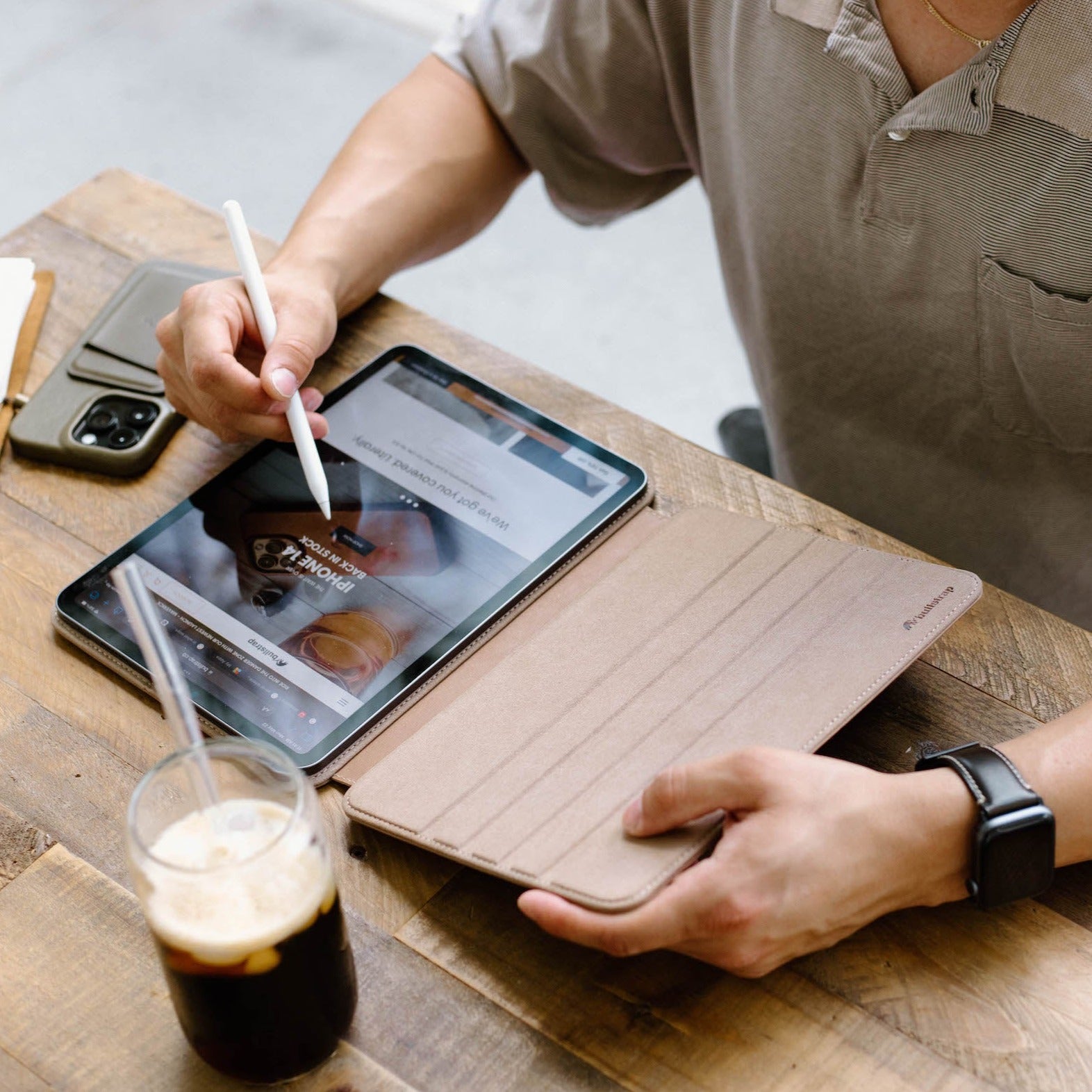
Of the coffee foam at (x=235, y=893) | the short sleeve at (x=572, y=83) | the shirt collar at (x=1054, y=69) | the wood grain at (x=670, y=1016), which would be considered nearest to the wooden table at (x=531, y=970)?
the wood grain at (x=670, y=1016)

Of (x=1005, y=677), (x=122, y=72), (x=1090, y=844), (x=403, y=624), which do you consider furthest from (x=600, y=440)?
(x=122, y=72)

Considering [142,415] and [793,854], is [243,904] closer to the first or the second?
[793,854]

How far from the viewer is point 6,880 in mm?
730

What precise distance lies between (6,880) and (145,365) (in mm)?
457

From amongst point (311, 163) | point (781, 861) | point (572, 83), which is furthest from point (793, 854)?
point (311, 163)

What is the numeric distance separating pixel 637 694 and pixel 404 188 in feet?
1.88

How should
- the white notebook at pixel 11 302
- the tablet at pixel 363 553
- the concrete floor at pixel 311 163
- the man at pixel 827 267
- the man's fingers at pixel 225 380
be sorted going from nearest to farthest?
the man at pixel 827 267 → the tablet at pixel 363 553 → the man's fingers at pixel 225 380 → the white notebook at pixel 11 302 → the concrete floor at pixel 311 163

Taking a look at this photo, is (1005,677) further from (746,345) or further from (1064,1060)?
(746,345)

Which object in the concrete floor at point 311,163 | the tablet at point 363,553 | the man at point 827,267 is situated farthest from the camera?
the concrete floor at point 311,163

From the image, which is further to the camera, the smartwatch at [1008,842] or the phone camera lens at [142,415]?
the phone camera lens at [142,415]

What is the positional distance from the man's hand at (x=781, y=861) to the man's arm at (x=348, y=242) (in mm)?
427

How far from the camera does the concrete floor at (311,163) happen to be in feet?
7.75

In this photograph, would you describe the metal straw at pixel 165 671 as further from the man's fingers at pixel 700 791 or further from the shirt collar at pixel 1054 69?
the shirt collar at pixel 1054 69

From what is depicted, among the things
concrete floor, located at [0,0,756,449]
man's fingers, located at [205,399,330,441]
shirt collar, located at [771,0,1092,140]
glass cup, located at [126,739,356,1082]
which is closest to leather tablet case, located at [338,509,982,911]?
glass cup, located at [126,739,356,1082]
